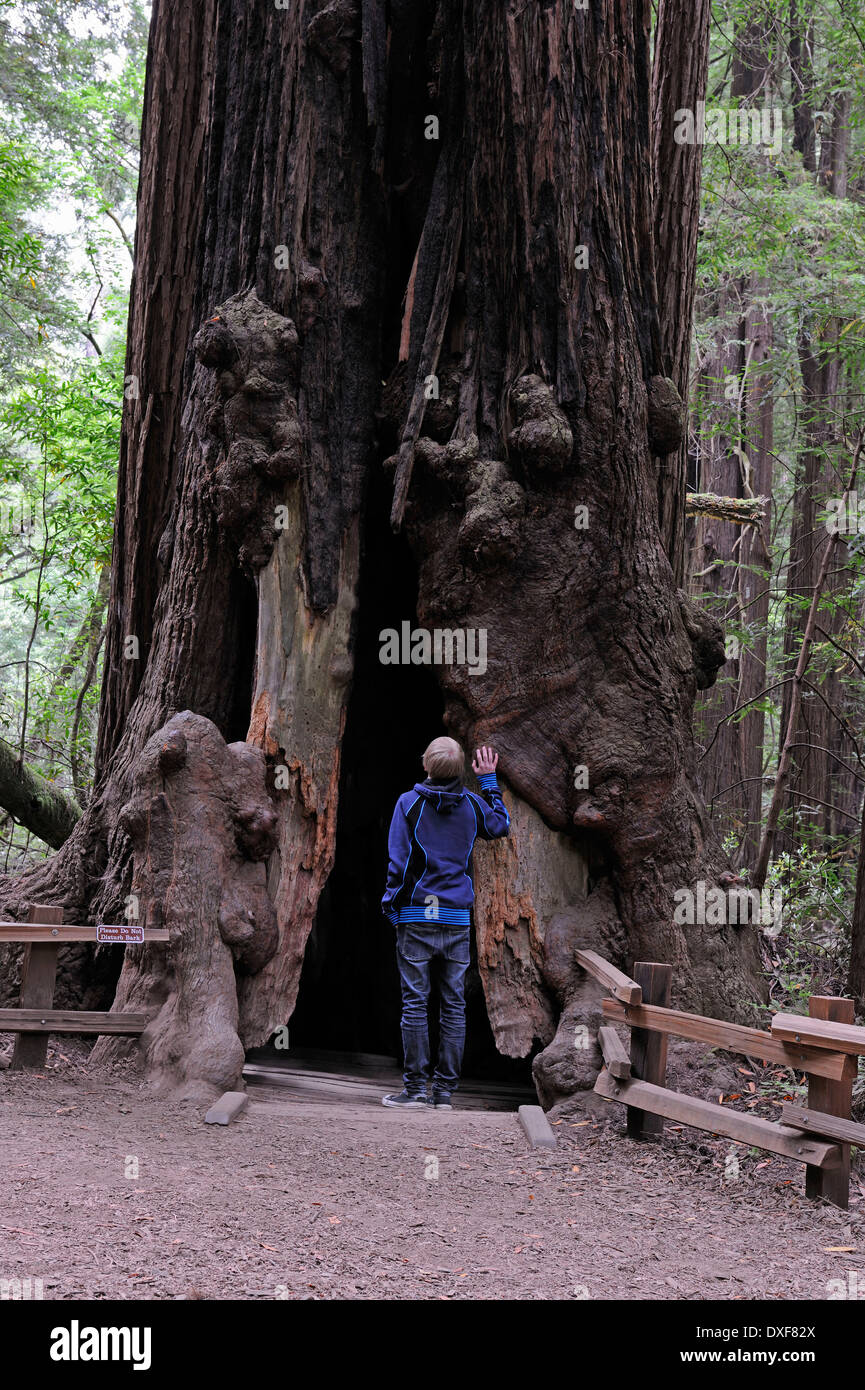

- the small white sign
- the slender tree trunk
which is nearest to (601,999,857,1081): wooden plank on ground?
the small white sign

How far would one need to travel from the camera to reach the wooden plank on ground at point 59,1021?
595 cm

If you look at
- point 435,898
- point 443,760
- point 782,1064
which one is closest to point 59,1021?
point 435,898

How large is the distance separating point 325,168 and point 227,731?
4.08 metres

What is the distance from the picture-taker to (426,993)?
6.63 meters

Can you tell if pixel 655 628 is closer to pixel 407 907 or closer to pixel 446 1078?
pixel 407 907

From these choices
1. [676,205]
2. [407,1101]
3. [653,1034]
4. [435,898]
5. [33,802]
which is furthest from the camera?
[33,802]

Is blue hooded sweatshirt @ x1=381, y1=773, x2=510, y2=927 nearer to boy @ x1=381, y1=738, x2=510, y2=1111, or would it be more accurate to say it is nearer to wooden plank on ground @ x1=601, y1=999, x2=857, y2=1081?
boy @ x1=381, y1=738, x2=510, y2=1111

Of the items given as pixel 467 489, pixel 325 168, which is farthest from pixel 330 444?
pixel 325 168

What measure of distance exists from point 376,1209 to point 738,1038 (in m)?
1.67

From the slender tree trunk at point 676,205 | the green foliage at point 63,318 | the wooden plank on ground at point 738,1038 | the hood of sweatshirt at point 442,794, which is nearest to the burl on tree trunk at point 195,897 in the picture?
the hood of sweatshirt at point 442,794

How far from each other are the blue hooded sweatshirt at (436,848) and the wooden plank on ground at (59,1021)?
164 centimetres

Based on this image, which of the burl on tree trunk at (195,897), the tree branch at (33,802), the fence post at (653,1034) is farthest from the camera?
the tree branch at (33,802)

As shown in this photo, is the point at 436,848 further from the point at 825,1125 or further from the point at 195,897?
the point at 825,1125

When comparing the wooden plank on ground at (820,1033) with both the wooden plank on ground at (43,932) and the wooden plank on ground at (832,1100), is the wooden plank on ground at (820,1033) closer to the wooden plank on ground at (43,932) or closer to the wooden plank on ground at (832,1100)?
the wooden plank on ground at (832,1100)
